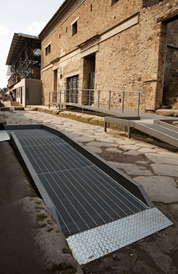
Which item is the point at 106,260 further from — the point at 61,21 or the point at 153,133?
the point at 61,21

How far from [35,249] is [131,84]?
283 inches

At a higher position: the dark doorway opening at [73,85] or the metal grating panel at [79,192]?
the dark doorway opening at [73,85]

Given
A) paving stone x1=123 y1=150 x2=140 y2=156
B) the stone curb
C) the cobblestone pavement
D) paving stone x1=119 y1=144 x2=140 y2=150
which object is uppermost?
the stone curb

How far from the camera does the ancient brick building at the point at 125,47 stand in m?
6.27

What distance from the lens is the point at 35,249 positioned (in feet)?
2.91

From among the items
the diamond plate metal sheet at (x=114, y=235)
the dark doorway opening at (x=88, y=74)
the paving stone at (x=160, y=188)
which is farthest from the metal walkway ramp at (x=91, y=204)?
the dark doorway opening at (x=88, y=74)

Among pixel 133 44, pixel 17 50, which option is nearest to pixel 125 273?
pixel 133 44

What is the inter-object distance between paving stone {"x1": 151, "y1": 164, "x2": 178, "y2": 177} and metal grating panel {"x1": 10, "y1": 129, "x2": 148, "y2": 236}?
2.96 feet

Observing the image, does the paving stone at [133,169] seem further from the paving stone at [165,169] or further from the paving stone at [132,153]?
the paving stone at [132,153]

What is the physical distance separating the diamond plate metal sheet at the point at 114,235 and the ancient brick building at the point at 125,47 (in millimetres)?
5482

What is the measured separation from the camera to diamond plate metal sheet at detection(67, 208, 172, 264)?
3.73 feet

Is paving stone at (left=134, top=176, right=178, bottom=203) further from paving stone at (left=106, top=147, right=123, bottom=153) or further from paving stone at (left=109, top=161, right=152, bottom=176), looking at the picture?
paving stone at (left=106, top=147, right=123, bottom=153)

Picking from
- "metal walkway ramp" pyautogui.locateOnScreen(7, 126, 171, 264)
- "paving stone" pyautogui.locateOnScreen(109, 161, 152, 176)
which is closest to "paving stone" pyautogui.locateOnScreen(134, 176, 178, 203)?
"paving stone" pyautogui.locateOnScreen(109, 161, 152, 176)

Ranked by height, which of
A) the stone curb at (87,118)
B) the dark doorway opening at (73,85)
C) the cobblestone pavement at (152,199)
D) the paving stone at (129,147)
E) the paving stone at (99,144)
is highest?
the dark doorway opening at (73,85)
